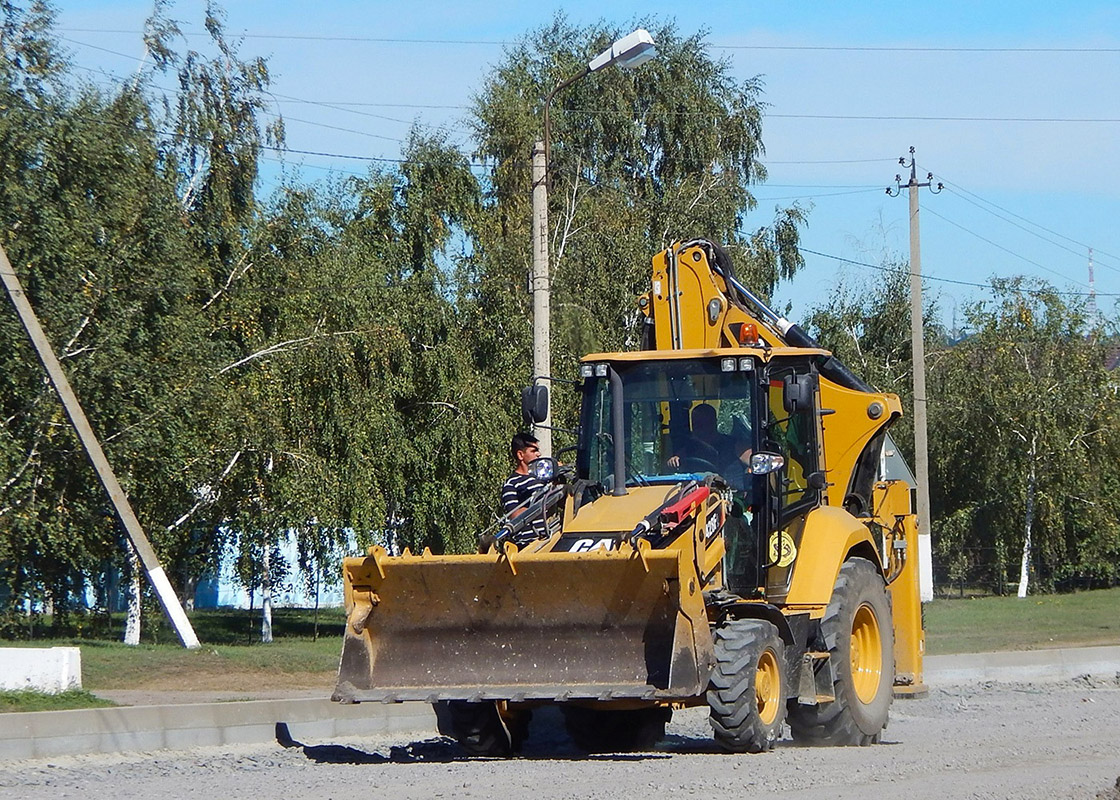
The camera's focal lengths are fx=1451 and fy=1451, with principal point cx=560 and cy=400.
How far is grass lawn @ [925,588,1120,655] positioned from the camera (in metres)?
23.2

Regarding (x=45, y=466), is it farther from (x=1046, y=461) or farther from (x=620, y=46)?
(x=1046, y=461)

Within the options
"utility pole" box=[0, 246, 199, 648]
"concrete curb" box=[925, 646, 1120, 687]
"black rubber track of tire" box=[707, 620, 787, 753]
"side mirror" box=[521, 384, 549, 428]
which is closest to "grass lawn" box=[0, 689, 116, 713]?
"side mirror" box=[521, 384, 549, 428]

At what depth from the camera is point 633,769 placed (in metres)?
9.24

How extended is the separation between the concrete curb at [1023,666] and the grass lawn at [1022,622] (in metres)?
2.35

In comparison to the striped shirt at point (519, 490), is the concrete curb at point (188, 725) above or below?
below

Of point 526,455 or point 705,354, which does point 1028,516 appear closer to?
point 526,455

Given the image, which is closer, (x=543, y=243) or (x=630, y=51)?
(x=630, y=51)

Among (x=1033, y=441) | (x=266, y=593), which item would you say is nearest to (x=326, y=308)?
(x=266, y=593)

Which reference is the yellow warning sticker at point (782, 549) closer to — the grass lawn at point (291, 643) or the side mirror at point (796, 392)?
the side mirror at point (796, 392)

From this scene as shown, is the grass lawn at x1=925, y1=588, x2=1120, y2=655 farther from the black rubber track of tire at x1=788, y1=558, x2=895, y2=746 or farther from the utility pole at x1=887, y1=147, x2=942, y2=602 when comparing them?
the black rubber track of tire at x1=788, y1=558, x2=895, y2=746

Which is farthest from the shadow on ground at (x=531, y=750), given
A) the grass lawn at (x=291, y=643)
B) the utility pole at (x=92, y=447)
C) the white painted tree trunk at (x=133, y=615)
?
the white painted tree trunk at (x=133, y=615)

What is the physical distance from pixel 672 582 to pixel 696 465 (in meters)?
1.54

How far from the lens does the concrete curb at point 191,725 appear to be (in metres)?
10.8

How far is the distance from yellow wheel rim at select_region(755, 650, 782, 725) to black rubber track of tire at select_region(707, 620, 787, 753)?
8 cm
